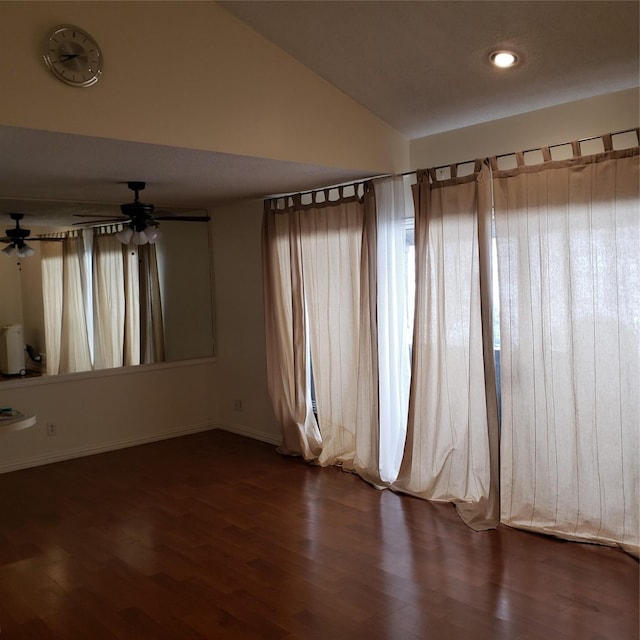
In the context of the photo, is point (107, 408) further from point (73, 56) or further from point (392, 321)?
point (73, 56)

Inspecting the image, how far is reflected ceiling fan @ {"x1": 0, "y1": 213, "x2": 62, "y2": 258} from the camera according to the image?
16.9ft

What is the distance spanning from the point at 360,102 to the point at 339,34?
748mm

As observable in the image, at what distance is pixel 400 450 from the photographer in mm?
4738

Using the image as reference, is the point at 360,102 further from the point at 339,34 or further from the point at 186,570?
the point at 186,570

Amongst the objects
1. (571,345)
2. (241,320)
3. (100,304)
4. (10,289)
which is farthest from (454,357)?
(10,289)

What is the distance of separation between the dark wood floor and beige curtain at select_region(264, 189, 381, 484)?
423mm

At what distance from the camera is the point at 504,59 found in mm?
3494

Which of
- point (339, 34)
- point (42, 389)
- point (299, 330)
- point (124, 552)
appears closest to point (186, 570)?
point (124, 552)

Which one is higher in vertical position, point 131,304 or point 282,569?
point 131,304

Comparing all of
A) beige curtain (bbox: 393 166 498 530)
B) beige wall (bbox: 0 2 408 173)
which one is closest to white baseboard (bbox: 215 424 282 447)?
beige curtain (bbox: 393 166 498 530)

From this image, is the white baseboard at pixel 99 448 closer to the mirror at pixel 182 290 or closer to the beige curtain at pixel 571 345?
the mirror at pixel 182 290

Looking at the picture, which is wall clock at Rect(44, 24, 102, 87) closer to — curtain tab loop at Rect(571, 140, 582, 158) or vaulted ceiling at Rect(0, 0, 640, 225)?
vaulted ceiling at Rect(0, 0, 640, 225)

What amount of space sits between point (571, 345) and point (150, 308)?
3.84 m

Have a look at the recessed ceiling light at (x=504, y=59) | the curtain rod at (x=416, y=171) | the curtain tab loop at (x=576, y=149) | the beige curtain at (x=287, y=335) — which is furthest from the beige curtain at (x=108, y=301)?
the curtain tab loop at (x=576, y=149)
